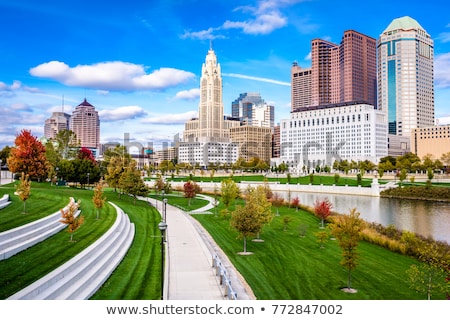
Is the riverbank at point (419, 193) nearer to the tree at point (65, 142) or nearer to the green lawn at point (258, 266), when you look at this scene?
the green lawn at point (258, 266)

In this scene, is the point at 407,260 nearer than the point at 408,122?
Yes

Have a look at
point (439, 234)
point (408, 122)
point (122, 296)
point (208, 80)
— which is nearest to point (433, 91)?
point (408, 122)

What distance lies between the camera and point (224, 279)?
11.9 meters

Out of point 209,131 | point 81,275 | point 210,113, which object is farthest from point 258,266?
point 210,113

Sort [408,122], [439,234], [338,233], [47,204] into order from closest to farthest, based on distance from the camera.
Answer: [338,233], [47,204], [439,234], [408,122]

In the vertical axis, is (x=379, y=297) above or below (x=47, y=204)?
below

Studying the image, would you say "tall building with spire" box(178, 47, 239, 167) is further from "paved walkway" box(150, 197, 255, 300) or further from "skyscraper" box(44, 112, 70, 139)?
"paved walkway" box(150, 197, 255, 300)

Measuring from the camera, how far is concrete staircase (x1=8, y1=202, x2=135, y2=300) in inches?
356

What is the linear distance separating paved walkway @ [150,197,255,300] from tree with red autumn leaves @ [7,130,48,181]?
55.0 feet

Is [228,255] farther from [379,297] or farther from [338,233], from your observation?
[379,297]

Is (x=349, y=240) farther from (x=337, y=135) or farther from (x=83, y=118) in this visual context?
(x=337, y=135)

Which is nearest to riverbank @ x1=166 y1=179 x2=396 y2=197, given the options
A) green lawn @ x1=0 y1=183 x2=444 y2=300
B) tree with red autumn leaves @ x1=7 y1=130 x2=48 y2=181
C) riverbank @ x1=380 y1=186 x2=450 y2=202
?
riverbank @ x1=380 y1=186 x2=450 y2=202

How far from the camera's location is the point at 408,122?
484 ft
